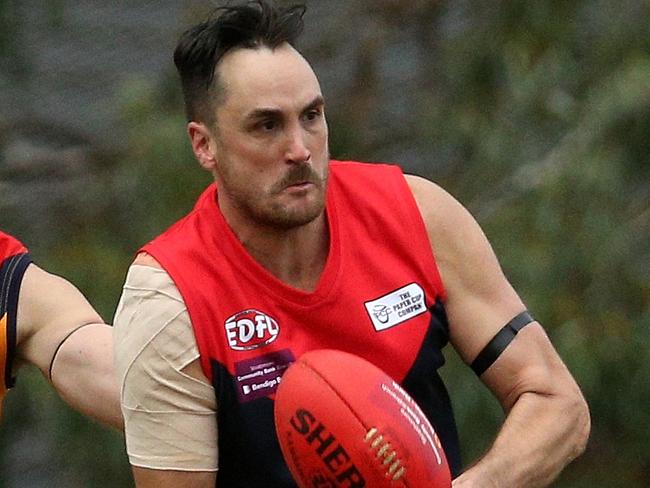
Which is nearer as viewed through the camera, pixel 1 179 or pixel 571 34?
pixel 571 34

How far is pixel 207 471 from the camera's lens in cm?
465

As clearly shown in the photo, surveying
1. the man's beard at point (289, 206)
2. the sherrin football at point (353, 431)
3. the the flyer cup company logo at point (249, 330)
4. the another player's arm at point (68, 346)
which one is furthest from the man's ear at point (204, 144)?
the sherrin football at point (353, 431)

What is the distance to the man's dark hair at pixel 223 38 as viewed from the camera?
479cm

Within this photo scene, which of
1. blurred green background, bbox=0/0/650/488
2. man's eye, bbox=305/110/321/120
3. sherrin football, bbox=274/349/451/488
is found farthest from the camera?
blurred green background, bbox=0/0/650/488

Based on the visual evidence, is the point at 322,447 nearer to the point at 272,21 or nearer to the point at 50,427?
the point at 272,21

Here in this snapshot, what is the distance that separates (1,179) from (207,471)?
4.05m

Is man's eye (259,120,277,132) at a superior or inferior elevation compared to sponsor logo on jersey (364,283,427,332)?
superior

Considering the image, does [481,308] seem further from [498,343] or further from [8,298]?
[8,298]

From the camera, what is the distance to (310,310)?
4.73 meters

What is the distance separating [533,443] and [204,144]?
100 cm

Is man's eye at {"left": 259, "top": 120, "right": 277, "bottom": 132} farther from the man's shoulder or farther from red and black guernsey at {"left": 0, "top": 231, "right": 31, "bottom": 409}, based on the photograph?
red and black guernsey at {"left": 0, "top": 231, "right": 31, "bottom": 409}

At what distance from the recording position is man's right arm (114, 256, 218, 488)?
4.62 metres

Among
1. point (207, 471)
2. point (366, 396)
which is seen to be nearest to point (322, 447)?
point (366, 396)

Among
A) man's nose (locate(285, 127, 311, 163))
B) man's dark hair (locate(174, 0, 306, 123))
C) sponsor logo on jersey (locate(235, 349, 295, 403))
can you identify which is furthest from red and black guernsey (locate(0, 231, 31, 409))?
man's nose (locate(285, 127, 311, 163))
